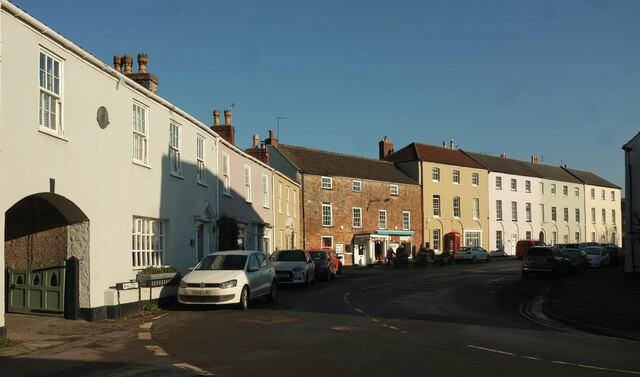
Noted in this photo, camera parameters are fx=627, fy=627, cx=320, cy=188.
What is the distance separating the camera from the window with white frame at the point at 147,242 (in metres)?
17.7

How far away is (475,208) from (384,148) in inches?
445

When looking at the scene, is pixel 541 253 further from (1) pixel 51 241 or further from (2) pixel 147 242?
(1) pixel 51 241

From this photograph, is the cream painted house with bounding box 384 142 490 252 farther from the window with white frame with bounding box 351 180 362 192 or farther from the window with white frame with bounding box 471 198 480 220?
the window with white frame with bounding box 351 180 362 192

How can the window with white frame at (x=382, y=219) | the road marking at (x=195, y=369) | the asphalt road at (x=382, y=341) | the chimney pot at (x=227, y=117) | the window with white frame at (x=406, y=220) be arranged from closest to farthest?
the road marking at (x=195, y=369) < the asphalt road at (x=382, y=341) < the chimney pot at (x=227, y=117) < the window with white frame at (x=382, y=219) < the window with white frame at (x=406, y=220)

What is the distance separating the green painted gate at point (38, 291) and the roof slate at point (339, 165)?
33.9 meters

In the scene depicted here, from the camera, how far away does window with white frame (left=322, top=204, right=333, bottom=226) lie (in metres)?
50.2

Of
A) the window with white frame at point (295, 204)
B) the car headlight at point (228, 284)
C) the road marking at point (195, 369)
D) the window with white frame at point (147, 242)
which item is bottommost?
the road marking at point (195, 369)

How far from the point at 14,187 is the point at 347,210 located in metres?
41.5

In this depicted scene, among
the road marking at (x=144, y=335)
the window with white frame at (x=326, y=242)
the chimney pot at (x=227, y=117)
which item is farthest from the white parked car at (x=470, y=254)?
the road marking at (x=144, y=335)

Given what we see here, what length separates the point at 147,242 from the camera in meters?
18.5

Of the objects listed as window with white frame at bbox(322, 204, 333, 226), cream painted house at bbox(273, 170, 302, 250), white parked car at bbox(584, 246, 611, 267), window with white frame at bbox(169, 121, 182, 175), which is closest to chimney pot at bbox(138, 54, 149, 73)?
window with white frame at bbox(169, 121, 182, 175)

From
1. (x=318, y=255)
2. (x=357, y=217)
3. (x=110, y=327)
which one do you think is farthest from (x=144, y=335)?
(x=357, y=217)

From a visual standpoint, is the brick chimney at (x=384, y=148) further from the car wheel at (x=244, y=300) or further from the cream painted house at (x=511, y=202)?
the car wheel at (x=244, y=300)

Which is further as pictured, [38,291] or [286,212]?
[286,212]
